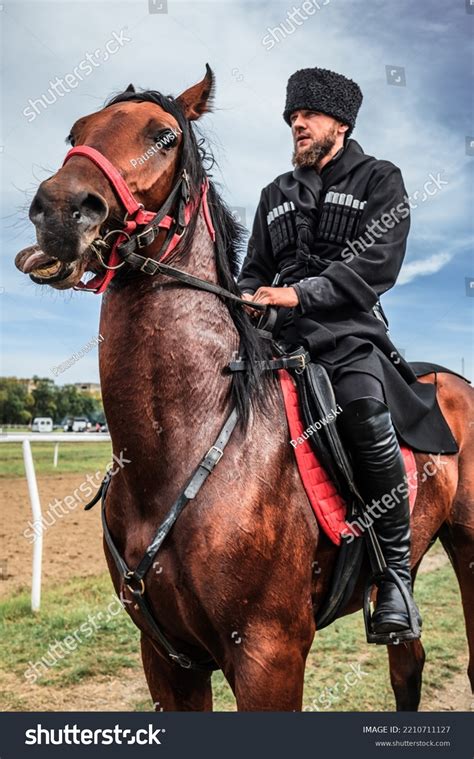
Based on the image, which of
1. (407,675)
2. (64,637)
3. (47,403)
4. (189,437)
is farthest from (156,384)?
(47,403)

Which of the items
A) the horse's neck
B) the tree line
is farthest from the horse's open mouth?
the tree line

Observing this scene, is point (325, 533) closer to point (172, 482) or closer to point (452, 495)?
point (172, 482)

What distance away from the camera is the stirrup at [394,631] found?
3066 millimetres

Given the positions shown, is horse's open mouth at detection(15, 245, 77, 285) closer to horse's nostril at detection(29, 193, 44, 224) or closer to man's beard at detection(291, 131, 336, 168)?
horse's nostril at detection(29, 193, 44, 224)

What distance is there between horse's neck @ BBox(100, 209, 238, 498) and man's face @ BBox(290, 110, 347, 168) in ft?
4.07

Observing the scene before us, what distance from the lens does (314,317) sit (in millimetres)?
3344

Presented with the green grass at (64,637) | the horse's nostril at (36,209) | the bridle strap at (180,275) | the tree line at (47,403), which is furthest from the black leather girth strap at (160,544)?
the tree line at (47,403)

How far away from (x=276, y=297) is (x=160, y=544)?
1.20m

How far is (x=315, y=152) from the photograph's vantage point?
354 centimetres

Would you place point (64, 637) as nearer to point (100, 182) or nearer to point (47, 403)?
point (100, 182)

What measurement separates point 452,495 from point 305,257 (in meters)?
1.70

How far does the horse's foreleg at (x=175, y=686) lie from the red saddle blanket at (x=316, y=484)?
913mm

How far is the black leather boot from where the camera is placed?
305cm

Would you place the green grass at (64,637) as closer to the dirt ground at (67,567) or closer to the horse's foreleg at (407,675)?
the dirt ground at (67,567)
